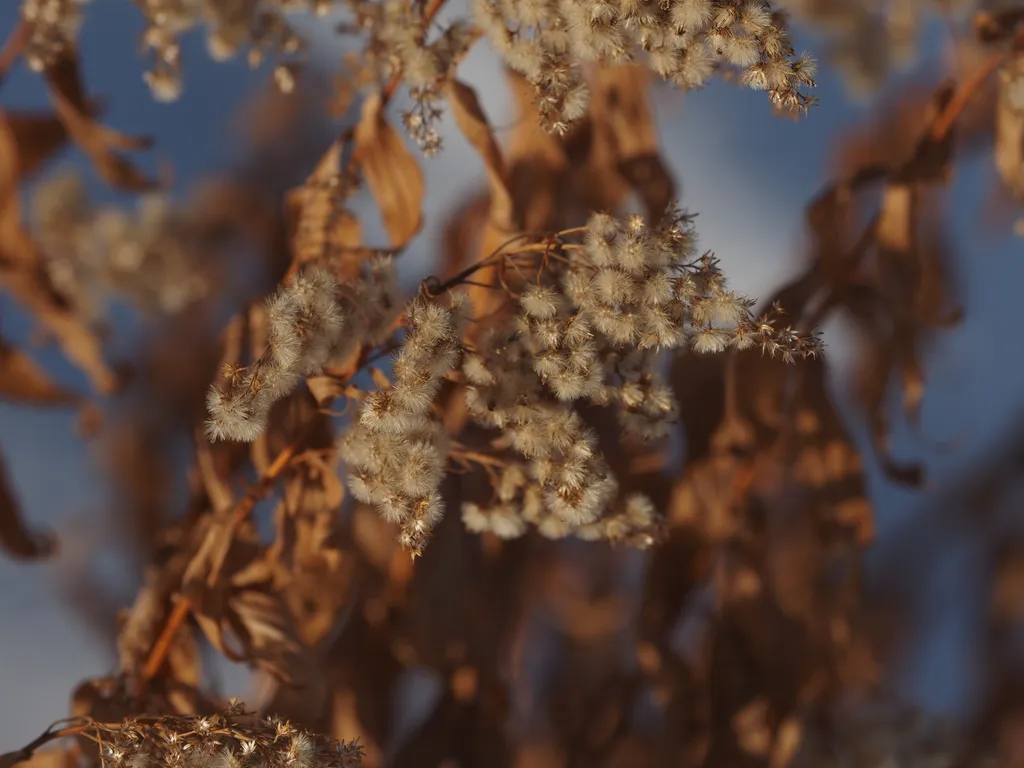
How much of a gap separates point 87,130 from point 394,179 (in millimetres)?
276

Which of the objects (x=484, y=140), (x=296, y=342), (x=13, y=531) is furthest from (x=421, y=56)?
(x=13, y=531)

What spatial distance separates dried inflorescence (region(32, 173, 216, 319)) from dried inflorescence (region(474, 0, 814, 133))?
1.40ft

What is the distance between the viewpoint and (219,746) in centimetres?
47

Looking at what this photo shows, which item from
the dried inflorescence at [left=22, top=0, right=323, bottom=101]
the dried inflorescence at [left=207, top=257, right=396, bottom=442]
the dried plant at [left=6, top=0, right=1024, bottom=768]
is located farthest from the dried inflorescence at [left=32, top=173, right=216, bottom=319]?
the dried inflorescence at [left=207, top=257, right=396, bottom=442]

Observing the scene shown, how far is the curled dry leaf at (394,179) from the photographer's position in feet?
2.17

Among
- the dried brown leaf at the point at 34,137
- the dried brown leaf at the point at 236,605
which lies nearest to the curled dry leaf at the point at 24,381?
the dried brown leaf at the point at 34,137

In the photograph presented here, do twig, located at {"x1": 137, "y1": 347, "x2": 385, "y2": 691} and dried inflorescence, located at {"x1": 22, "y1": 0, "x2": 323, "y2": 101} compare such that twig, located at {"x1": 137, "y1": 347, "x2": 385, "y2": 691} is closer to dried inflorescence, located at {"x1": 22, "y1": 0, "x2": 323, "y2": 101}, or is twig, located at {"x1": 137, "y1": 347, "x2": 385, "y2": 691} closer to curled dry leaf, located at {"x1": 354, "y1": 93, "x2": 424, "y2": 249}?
curled dry leaf, located at {"x1": 354, "y1": 93, "x2": 424, "y2": 249}

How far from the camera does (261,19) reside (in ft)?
2.35

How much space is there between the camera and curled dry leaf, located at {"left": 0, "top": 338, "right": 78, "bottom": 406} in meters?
0.78

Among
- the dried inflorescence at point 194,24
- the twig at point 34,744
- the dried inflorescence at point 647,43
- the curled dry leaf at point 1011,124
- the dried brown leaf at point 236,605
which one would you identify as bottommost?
the twig at point 34,744

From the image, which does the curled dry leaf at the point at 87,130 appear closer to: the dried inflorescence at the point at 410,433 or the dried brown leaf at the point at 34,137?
the dried brown leaf at the point at 34,137

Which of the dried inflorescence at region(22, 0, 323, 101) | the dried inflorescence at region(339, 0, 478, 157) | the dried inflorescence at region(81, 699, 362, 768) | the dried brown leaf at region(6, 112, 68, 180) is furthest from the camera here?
the dried brown leaf at region(6, 112, 68, 180)

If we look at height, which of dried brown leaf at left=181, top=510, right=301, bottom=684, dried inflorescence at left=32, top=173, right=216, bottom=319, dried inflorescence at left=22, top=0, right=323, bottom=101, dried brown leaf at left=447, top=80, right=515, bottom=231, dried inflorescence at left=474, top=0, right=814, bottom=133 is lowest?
dried brown leaf at left=181, top=510, right=301, bottom=684

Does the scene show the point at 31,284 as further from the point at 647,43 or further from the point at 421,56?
the point at 647,43
